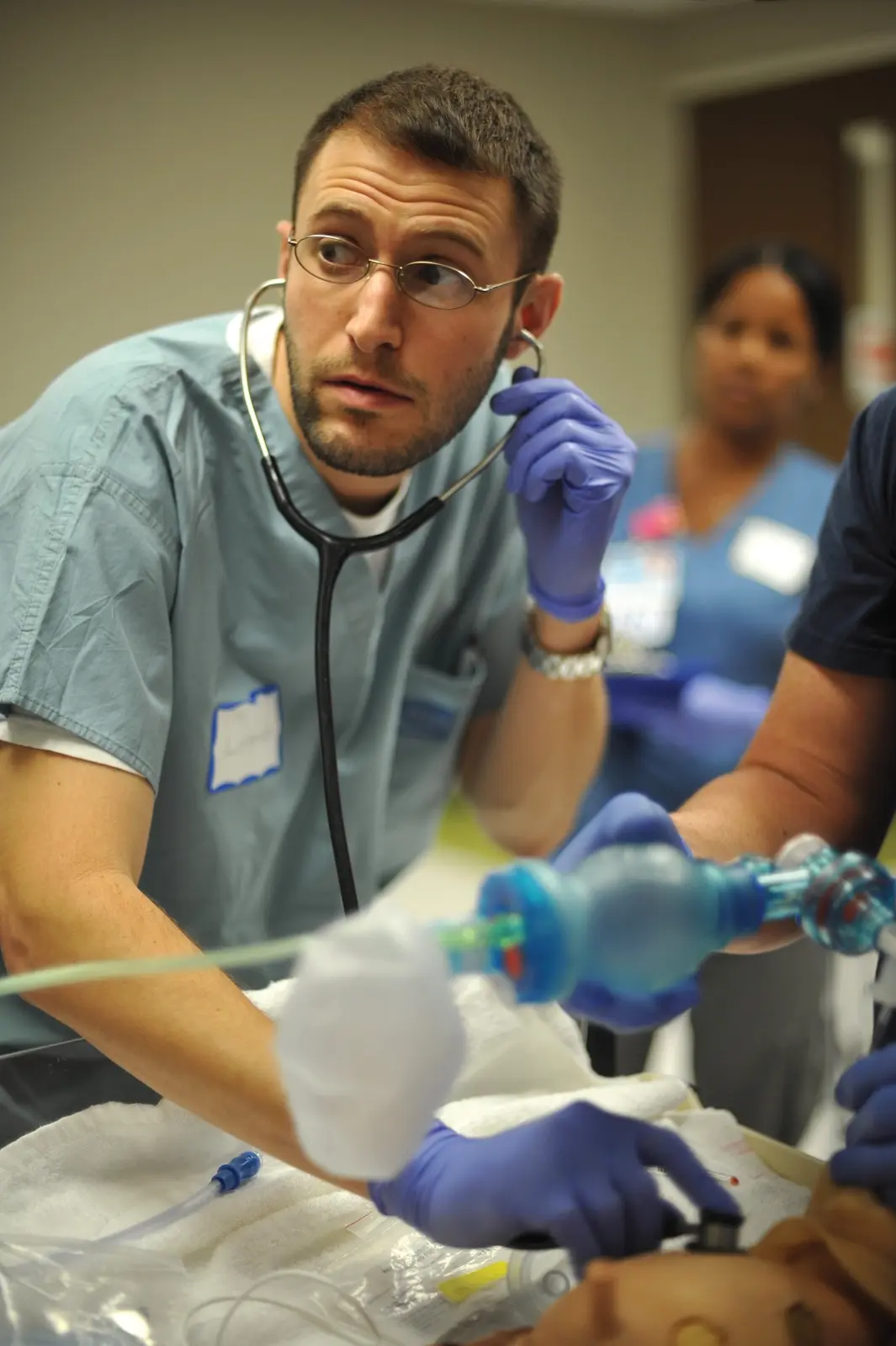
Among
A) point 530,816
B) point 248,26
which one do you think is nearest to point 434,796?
point 530,816

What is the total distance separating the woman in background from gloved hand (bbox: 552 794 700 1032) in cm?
146

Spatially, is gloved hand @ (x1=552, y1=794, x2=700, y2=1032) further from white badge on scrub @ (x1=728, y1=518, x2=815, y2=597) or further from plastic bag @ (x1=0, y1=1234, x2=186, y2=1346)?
white badge on scrub @ (x1=728, y1=518, x2=815, y2=597)

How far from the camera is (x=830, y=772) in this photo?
3.78 feet

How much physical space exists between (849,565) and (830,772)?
0.17 meters

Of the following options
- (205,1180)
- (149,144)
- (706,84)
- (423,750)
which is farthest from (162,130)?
(205,1180)


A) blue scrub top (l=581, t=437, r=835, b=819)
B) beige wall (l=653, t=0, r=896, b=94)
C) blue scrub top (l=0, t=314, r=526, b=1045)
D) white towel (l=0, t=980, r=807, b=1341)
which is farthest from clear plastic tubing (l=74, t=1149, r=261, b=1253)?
beige wall (l=653, t=0, r=896, b=94)

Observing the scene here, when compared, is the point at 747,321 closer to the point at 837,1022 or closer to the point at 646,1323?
the point at 837,1022

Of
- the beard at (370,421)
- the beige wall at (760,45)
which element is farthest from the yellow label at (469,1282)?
the beige wall at (760,45)

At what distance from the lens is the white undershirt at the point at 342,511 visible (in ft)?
3.45

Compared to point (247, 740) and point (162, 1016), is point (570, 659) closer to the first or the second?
point (247, 740)

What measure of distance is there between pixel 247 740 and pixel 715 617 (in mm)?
1497

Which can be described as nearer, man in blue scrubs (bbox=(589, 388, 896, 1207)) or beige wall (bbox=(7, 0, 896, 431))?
man in blue scrubs (bbox=(589, 388, 896, 1207))

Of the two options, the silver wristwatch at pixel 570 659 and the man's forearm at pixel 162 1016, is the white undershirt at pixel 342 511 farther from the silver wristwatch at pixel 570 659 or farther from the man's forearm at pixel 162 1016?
the silver wristwatch at pixel 570 659

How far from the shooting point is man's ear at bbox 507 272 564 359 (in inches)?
52.6
